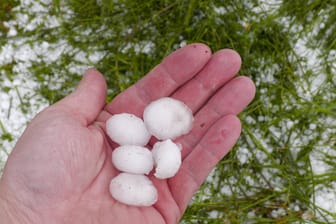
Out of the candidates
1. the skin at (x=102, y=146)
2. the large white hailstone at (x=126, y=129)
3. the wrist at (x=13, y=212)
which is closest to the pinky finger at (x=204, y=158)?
the skin at (x=102, y=146)

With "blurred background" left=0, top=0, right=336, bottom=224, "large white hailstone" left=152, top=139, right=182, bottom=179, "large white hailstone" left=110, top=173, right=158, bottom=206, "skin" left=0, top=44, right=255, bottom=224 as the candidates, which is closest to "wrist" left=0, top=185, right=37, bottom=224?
"skin" left=0, top=44, right=255, bottom=224

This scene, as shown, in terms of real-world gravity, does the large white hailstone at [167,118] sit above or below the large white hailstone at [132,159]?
above

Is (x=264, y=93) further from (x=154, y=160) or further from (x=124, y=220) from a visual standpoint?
(x=124, y=220)

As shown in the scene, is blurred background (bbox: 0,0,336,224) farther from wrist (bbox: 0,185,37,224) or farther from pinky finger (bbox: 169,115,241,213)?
wrist (bbox: 0,185,37,224)

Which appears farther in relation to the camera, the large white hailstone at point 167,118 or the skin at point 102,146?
the large white hailstone at point 167,118

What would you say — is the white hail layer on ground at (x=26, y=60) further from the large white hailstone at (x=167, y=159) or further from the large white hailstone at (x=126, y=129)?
the large white hailstone at (x=167, y=159)

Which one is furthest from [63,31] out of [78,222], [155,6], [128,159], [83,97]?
[78,222]
